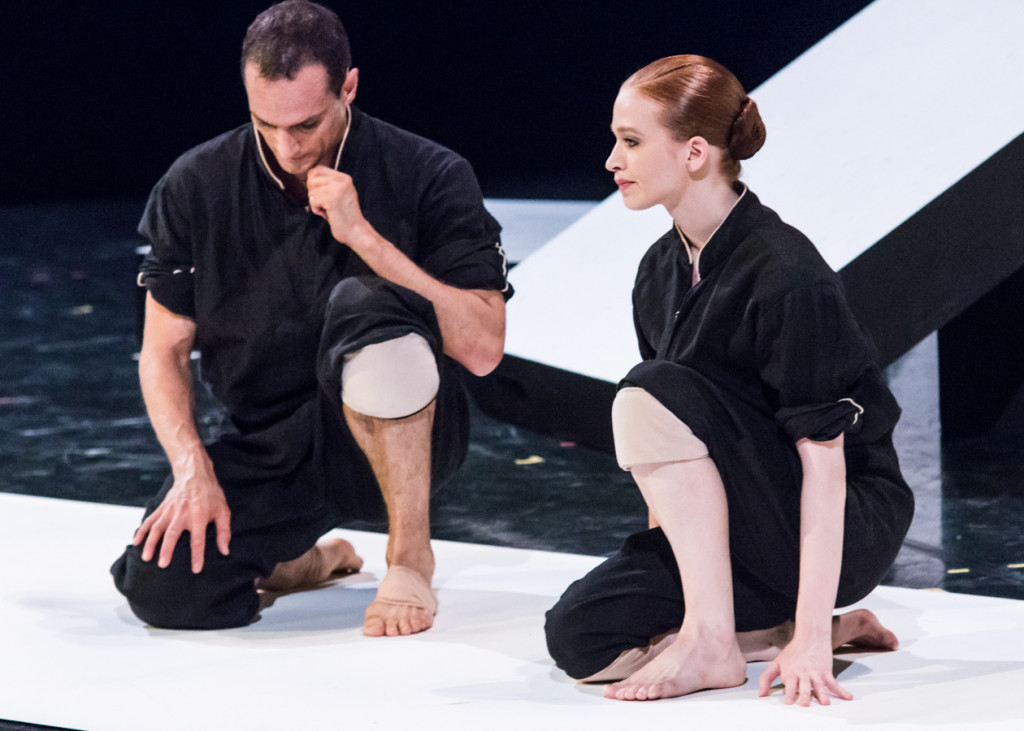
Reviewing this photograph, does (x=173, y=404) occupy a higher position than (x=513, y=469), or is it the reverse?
(x=513, y=469)

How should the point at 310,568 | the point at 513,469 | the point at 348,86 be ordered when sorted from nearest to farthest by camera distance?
the point at 348,86 → the point at 310,568 → the point at 513,469

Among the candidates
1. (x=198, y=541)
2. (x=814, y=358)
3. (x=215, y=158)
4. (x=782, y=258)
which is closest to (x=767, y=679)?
(x=814, y=358)

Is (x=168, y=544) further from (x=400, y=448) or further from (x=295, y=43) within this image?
(x=295, y=43)

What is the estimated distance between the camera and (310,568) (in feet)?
6.71

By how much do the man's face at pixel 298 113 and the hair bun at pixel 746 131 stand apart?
61 cm

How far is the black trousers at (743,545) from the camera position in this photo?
60.1 inches

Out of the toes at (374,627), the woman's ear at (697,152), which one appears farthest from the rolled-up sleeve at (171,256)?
the woman's ear at (697,152)

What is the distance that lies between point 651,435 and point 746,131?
1.14ft

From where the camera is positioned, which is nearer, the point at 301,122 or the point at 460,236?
the point at 301,122

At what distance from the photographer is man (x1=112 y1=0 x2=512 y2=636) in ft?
6.03

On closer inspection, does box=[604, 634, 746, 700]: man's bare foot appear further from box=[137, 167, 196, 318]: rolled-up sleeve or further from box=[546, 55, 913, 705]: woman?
box=[137, 167, 196, 318]: rolled-up sleeve

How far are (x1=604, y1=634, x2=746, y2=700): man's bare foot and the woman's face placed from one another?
498mm

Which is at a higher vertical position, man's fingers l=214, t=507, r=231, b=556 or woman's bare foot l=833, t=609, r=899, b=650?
man's fingers l=214, t=507, r=231, b=556

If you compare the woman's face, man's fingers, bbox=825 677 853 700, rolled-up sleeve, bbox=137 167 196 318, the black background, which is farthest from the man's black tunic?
the black background
